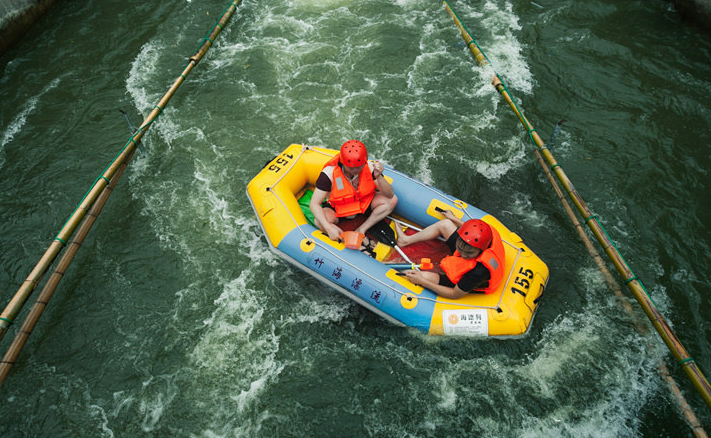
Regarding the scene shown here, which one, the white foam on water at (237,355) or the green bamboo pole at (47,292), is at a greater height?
the green bamboo pole at (47,292)

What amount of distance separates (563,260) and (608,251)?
680 mm

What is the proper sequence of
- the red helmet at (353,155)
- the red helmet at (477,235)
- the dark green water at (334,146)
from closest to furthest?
the red helmet at (477,235), the dark green water at (334,146), the red helmet at (353,155)

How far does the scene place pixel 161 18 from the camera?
9594mm

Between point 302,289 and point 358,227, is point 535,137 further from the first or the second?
point 302,289

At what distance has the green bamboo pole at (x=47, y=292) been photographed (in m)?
4.30

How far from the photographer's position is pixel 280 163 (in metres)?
5.67

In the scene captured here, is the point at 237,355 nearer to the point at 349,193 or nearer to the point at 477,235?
the point at 349,193

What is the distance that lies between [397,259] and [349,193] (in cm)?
99

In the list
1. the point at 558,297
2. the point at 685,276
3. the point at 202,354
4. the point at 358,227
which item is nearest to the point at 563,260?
the point at 558,297

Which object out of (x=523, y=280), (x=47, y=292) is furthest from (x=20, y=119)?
(x=523, y=280)

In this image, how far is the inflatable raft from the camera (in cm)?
→ 440

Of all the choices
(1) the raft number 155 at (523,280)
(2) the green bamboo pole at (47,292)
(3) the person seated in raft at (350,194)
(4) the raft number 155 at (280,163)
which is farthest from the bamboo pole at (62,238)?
(1) the raft number 155 at (523,280)

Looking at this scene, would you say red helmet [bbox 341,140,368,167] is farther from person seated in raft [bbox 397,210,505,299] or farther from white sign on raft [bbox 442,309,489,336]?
white sign on raft [bbox 442,309,489,336]

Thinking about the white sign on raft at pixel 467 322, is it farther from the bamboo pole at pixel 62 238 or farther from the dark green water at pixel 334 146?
the bamboo pole at pixel 62 238
